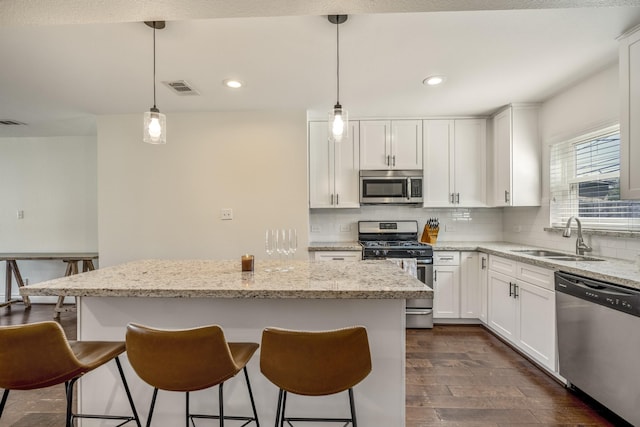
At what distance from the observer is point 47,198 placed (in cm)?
446

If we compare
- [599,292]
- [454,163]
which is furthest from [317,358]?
[454,163]

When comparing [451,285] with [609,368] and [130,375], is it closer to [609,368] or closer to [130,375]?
[609,368]

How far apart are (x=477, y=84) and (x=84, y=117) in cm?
416

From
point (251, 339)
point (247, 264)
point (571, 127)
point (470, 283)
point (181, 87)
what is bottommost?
point (470, 283)

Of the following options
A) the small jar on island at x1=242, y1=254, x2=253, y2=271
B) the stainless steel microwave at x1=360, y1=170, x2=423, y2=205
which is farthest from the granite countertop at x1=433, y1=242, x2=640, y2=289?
the small jar on island at x1=242, y1=254, x2=253, y2=271

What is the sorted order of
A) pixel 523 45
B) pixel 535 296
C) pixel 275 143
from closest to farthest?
1. pixel 523 45
2. pixel 535 296
3. pixel 275 143

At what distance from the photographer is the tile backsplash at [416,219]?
12.8 ft

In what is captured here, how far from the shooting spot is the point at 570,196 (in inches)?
115

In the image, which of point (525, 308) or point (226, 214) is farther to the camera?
point (226, 214)

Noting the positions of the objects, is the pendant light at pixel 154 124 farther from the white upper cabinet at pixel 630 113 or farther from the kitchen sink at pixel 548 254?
the kitchen sink at pixel 548 254

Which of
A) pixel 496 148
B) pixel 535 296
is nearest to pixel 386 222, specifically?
pixel 496 148

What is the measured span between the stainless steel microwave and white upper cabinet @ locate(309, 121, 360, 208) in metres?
0.14

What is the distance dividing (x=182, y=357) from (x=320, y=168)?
279 cm

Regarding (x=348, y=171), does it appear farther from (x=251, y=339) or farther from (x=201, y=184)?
(x=251, y=339)
